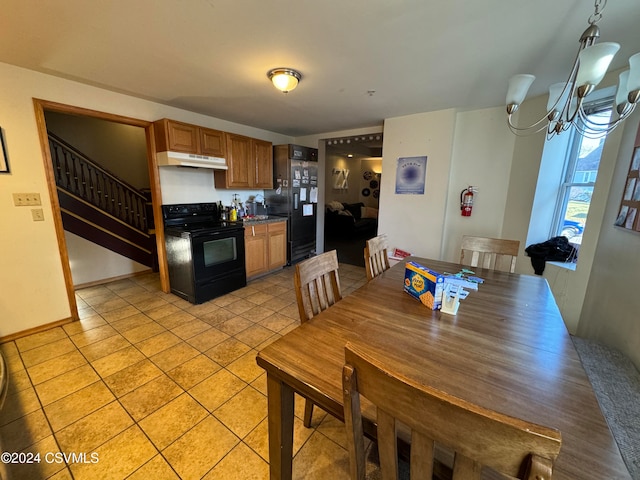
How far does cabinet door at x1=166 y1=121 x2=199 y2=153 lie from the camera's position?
2887 millimetres

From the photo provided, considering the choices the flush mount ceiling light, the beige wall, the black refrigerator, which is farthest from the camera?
the black refrigerator

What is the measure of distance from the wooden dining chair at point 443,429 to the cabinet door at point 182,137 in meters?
3.23

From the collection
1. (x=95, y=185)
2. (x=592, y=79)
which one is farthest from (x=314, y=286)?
(x=95, y=185)

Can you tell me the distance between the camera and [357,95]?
8.90 ft

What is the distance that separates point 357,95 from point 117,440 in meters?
3.36

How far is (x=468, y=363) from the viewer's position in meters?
0.90

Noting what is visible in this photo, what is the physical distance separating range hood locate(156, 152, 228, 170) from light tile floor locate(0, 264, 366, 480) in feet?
5.58

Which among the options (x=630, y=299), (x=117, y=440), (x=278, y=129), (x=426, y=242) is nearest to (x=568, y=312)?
(x=630, y=299)

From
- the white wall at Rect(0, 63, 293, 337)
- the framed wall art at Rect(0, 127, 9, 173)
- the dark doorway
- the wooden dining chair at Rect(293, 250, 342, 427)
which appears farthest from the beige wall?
the framed wall art at Rect(0, 127, 9, 173)

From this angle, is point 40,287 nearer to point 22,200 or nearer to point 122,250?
point 22,200

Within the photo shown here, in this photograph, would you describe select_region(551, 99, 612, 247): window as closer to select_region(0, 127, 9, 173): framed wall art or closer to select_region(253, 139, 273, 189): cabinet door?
select_region(253, 139, 273, 189): cabinet door

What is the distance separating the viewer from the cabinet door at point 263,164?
3.93 metres

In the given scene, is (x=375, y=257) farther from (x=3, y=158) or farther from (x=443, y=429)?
(x=3, y=158)

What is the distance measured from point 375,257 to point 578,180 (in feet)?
7.70
